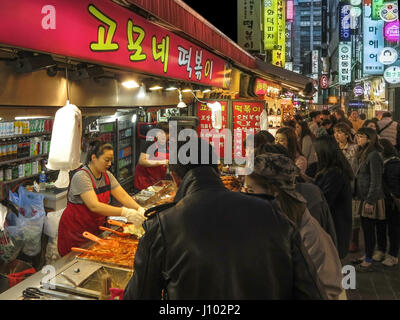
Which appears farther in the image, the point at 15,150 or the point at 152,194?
the point at 15,150

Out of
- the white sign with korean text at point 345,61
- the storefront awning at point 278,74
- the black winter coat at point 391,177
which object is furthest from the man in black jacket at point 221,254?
the white sign with korean text at point 345,61

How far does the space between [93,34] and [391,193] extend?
556cm

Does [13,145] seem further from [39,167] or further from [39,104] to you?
[39,104]

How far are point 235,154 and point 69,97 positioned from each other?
6.21 metres

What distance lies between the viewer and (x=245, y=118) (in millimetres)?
10070

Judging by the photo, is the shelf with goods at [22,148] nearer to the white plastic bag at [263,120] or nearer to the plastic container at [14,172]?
the plastic container at [14,172]

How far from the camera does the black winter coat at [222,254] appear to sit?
78.0 inches

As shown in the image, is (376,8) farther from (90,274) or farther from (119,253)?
(90,274)

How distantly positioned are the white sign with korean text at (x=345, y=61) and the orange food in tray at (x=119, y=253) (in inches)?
1374

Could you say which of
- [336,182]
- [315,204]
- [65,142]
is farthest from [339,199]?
[65,142]

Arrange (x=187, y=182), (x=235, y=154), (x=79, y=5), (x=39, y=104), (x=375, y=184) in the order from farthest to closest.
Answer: (x=235, y=154) → (x=375, y=184) → (x=39, y=104) → (x=79, y=5) → (x=187, y=182)
